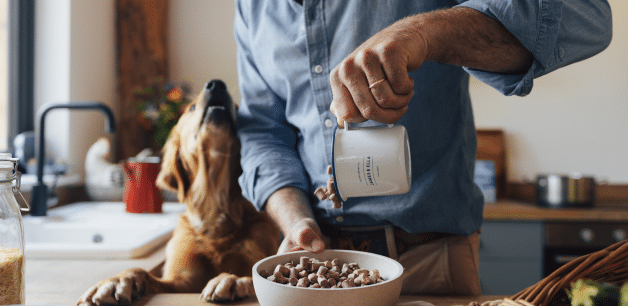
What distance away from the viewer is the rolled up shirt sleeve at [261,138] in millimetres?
990

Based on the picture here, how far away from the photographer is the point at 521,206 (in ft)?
8.02

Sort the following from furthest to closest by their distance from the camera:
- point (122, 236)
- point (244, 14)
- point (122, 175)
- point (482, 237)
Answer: point (482, 237)
point (122, 175)
point (122, 236)
point (244, 14)

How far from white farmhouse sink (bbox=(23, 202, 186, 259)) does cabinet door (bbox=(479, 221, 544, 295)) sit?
1559 millimetres

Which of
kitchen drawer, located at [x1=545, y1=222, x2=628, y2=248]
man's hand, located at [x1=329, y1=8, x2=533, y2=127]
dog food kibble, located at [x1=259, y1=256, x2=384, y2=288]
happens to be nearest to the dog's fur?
dog food kibble, located at [x1=259, y1=256, x2=384, y2=288]

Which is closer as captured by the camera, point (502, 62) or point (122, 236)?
point (502, 62)

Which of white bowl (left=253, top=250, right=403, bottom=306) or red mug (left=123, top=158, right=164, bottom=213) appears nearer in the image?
white bowl (left=253, top=250, right=403, bottom=306)

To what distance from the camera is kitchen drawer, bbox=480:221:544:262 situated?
2.30 metres

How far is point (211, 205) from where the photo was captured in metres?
1.32

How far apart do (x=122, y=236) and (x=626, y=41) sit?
9.76 feet

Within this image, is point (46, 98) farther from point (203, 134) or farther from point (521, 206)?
point (521, 206)

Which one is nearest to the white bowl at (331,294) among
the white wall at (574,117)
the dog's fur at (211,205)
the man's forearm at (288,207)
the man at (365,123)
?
the man at (365,123)

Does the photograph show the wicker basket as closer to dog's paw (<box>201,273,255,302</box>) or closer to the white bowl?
the white bowl

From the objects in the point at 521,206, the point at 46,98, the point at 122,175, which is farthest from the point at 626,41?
the point at 46,98

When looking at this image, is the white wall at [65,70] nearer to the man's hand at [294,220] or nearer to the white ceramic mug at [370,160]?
the man's hand at [294,220]
